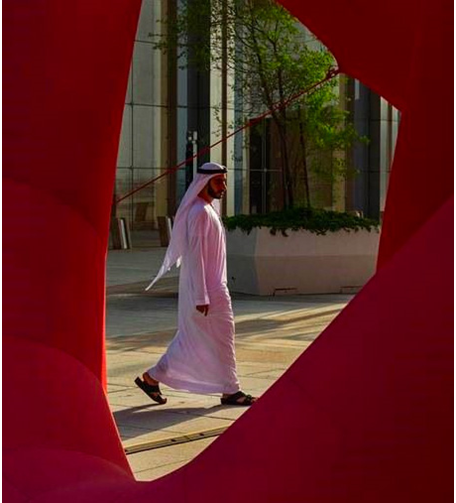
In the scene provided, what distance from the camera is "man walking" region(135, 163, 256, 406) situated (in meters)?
9.90

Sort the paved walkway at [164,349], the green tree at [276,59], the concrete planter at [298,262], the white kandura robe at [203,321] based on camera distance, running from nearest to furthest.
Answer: the paved walkway at [164,349] → the white kandura robe at [203,321] → the concrete planter at [298,262] → the green tree at [276,59]

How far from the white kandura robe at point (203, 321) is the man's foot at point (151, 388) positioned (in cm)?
4

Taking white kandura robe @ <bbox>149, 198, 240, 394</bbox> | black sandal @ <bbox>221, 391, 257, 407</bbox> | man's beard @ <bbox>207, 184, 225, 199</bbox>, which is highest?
man's beard @ <bbox>207, 184, 225, 199</bbox>

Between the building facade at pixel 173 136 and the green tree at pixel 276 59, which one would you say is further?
the building facade at pixel 173 136

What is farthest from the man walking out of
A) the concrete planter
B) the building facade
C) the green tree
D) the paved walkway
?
the building facade

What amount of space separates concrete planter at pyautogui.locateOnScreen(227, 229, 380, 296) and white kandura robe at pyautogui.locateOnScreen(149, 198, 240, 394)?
30.6 feet

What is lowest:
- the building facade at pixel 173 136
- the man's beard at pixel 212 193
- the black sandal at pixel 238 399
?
the black sandal at pixel 238 399

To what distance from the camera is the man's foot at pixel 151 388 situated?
10.0 meters

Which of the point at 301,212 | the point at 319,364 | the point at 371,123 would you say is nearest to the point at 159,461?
the point at 319,364

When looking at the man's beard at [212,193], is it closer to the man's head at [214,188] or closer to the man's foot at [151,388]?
the man's head at [214,188]

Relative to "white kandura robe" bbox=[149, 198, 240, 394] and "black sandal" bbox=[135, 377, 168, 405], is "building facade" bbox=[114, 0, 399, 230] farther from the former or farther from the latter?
"black sandal" bbox=[135, 377, 168, 405]

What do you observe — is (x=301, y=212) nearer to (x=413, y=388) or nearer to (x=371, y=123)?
(x=413, y=388)

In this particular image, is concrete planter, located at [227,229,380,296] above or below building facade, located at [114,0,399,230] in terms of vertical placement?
below

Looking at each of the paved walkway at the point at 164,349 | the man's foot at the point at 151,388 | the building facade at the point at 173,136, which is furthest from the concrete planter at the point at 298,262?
the building facade at the point at 173,136
